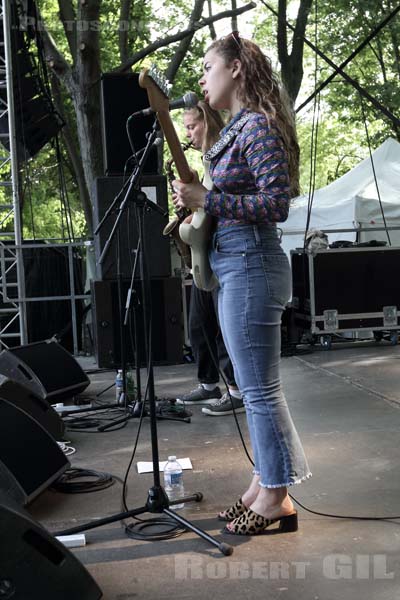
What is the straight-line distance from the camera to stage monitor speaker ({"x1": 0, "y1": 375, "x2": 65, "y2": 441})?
3.73 m

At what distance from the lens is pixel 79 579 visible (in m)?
2.11

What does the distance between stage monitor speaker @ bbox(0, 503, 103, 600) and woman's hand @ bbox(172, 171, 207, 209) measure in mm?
1234

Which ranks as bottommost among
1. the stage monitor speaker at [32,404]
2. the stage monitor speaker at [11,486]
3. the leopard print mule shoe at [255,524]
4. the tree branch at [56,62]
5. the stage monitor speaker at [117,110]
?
the leopard print mule shoe at [255,524]

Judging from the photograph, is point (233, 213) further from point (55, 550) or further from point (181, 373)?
point (181, 373)

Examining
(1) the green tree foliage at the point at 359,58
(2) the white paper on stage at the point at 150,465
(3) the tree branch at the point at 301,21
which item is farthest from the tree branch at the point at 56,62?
(2) the white paper on stage at the point at 150,465

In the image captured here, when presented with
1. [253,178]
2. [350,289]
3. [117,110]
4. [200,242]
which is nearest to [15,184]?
[117,110]

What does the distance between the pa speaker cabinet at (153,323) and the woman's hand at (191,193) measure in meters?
4.51

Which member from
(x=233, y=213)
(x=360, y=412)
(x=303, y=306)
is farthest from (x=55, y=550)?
(x=303, y=306)

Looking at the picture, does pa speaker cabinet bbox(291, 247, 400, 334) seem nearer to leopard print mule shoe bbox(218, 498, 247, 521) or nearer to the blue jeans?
leopard print mule shoe bbox(218, 498, 247, 521)

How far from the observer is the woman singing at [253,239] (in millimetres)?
2623

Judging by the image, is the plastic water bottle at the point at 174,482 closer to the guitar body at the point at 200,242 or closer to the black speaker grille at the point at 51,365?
the guitar body at the point at 200,242

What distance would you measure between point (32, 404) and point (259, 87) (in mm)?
2099

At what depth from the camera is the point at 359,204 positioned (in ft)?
37.7

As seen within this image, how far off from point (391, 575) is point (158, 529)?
3.16 ft
